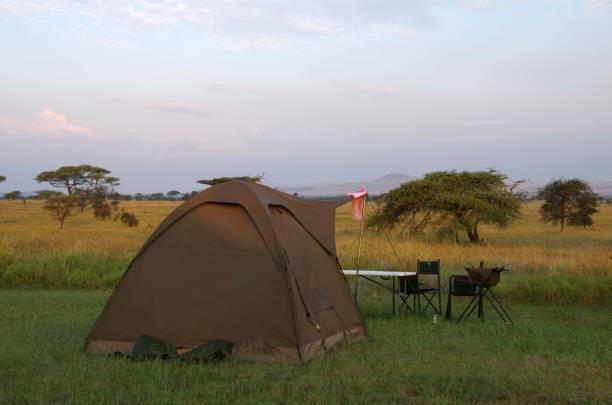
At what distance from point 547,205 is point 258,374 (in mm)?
33431

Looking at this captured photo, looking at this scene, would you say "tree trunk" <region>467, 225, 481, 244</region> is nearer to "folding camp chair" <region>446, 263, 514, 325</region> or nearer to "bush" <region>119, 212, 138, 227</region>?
"folding camp chair" <region>446, 263, 514, 325</region>

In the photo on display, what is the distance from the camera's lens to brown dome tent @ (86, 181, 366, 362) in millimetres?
8070

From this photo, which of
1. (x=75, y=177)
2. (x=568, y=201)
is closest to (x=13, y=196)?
(x=75, y=177)

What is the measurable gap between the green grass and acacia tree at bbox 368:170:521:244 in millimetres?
13250

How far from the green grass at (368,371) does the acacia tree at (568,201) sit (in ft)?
93.0

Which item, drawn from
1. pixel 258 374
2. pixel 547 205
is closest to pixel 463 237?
pixel 547 205

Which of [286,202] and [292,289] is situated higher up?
[286,202]

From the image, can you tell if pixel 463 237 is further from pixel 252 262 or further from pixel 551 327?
pixel 252 262

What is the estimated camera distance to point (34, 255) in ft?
55.3

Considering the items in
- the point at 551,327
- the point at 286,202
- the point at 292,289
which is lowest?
the point at 551,327

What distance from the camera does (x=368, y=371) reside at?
23.9ft

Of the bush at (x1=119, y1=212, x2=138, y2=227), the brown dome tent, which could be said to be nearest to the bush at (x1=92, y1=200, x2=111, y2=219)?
the bush at (x1=119, y1=212, x2=138, y2=227)

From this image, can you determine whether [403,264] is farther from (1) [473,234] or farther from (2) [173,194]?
(2) [173,194]

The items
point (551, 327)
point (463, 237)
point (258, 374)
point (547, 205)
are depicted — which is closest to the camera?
point (258, 374)
